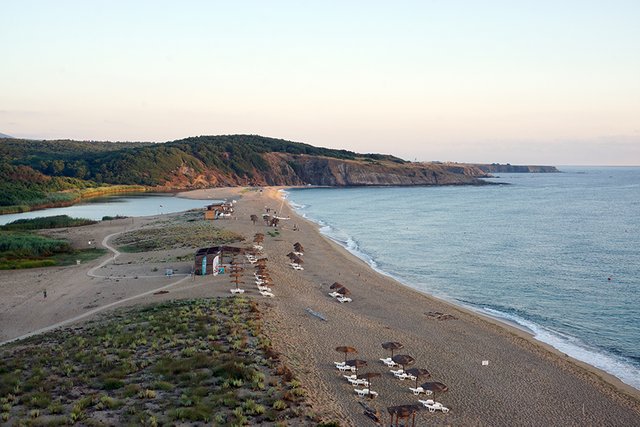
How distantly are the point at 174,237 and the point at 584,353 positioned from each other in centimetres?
3522

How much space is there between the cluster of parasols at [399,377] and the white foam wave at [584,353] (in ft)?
26.3

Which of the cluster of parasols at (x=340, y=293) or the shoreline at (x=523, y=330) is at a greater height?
the cluster of parasols at (x=340, y=293)

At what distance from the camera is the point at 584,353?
22953 millimetres

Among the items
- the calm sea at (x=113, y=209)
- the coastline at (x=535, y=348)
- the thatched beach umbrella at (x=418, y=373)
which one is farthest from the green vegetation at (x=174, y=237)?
the thatched beach umbrella at (x=418, y=373)

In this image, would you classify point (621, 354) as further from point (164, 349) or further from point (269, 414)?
point (164, 349)

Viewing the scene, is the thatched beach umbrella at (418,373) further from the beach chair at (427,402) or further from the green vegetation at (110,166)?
the green vegetation at (110,166)

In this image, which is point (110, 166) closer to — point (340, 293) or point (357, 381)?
point (340, 293)

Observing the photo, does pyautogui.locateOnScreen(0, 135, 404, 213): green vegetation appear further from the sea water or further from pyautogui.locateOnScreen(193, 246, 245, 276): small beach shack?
pyautogui.locateOnScreen(193, 246, 245, 276): small beach shack

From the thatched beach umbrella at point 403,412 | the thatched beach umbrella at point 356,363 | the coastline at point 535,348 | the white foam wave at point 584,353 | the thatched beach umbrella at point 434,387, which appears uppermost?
the thatched beach umbrella at point 403,412

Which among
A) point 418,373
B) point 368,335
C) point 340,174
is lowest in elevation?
point 368,335

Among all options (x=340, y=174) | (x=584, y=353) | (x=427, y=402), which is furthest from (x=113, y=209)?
(x=340, y=174)

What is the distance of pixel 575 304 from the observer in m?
30.4

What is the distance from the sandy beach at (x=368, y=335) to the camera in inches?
652

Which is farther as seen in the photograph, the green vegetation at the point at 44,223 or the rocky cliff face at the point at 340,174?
the rocky cliff face at the point at 340,174
